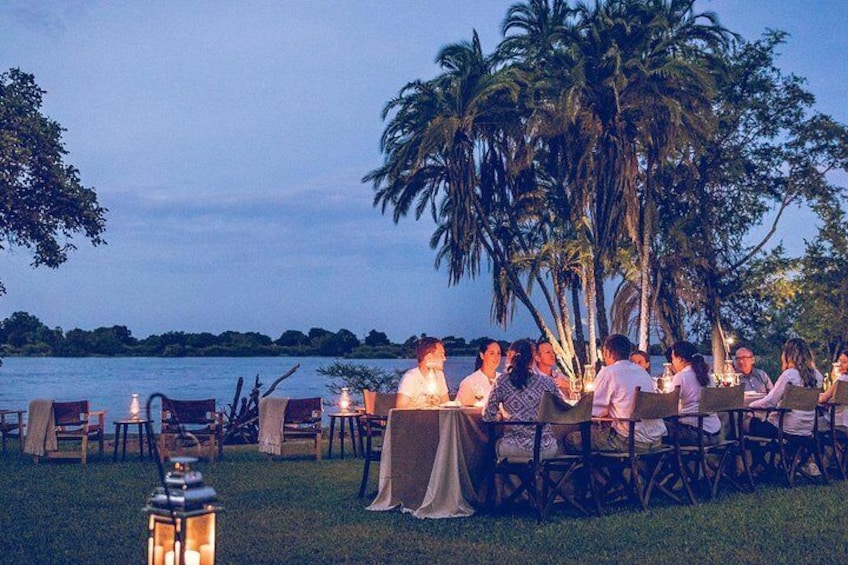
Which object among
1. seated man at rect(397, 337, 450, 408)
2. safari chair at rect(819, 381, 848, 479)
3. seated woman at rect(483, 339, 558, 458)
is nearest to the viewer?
seated woman at rect(483, 339, 558, 458)

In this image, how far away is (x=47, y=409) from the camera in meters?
12.2

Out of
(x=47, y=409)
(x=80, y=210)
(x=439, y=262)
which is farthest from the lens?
(x=439, y=262)

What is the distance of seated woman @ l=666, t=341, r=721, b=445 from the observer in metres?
8.59

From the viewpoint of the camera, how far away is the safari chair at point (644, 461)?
7715 millimetres

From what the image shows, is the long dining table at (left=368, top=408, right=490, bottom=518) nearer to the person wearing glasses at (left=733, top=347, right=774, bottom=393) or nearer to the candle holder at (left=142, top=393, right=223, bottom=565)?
the person wearing glasses at (left=733, top=347, right=774, bottom=393)

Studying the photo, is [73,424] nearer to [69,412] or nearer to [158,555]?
[69,412]

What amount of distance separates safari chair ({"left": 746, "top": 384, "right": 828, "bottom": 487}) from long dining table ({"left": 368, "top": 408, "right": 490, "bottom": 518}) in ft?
9.21

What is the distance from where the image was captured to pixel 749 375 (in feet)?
36.8

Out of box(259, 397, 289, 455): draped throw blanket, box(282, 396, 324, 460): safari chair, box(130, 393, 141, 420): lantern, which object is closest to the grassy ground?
box(130, 393, 141, 420): lantern

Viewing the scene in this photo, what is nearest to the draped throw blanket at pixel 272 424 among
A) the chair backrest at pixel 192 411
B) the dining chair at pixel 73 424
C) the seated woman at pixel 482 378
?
the chair backrest at pixel 192 411

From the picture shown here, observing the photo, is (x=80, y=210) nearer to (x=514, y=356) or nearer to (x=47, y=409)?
(x=47, y=409)

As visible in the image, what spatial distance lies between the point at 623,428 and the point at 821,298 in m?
17.5

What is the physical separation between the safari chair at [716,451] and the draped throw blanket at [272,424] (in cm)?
521

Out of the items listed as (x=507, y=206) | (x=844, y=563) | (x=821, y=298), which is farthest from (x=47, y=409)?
(x=821, y=298)
